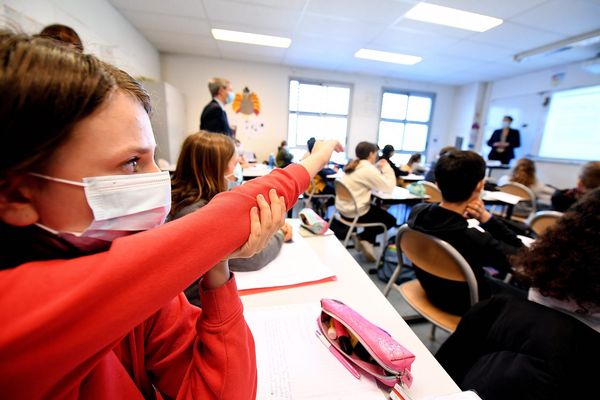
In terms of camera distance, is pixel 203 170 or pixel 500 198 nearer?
pixel 203 170

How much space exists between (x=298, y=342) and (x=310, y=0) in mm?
3303

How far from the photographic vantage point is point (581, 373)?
60 centimetres

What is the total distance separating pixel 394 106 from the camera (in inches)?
253

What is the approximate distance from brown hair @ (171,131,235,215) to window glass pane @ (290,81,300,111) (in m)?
5.00

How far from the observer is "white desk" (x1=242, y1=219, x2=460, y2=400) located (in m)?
0.54

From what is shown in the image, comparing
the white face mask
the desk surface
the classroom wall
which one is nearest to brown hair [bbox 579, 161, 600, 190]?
the desk surface

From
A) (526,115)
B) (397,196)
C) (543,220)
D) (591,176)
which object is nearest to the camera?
(543,220)

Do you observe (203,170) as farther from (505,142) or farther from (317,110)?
(505,142)

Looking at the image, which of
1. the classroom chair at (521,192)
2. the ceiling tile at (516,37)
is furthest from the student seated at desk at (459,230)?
the ceiling tile at (516,37)

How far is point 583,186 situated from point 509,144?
12.3 feet

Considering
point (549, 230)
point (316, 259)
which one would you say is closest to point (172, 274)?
point (316, 259)

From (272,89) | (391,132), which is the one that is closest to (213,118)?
(272,89)

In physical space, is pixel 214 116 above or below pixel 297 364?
above

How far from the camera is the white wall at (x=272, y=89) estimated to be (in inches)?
206
